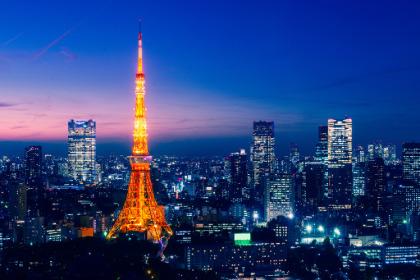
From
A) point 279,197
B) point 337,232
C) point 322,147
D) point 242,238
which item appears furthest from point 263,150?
point 242,238

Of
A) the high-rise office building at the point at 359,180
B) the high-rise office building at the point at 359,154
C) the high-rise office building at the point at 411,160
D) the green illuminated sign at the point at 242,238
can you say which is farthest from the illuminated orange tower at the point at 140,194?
the high-rise office building at the point at 359,154

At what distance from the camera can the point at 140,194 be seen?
49.8 ft

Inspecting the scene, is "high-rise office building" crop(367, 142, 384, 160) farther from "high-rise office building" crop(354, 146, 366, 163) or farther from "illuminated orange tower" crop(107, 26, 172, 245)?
"illuminated orange tower" crop(107, 26, 172, 245)

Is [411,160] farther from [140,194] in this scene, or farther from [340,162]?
[140,194]

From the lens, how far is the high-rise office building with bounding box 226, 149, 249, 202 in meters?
31.0

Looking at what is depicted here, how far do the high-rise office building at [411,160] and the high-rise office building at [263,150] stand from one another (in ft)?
19.3

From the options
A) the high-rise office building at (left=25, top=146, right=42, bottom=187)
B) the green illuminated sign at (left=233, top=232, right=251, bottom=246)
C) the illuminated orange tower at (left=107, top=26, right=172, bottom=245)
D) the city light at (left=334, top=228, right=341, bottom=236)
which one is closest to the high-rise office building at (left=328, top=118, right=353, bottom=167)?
the city light at (left=334, top=228, right=341, bottom=236)

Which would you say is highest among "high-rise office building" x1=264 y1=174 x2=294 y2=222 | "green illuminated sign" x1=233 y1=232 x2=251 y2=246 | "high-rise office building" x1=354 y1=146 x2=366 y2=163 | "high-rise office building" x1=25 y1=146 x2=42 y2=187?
"high-rise office building" x1=354 y1=146 x2=366 y2=163

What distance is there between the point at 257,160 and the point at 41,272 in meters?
24.1

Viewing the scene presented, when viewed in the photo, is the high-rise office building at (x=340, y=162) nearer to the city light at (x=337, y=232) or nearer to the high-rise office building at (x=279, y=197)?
the high-rise office building at (x=279, y=197)

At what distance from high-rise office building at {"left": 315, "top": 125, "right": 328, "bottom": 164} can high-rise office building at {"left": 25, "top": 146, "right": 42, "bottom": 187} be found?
1293 cm

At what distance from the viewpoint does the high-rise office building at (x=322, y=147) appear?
118 feet

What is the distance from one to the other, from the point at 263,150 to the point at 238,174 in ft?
11.1

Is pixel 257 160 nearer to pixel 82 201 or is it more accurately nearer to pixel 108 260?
pixel 82 201
